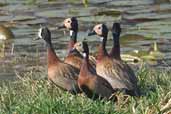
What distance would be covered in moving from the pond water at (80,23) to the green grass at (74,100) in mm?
1685

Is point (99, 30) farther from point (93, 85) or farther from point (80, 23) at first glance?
point (80, 23)

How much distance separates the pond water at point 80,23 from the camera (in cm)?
1230

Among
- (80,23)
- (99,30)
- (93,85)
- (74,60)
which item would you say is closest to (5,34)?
(80,23)

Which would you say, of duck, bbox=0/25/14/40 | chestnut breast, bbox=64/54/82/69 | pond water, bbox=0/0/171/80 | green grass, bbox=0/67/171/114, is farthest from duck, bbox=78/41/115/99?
duck, bbox=0/25/14/40

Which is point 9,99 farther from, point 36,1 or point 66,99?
point 36,1

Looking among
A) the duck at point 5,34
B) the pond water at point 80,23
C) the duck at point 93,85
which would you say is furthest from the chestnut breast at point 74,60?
the duck at point 5,34

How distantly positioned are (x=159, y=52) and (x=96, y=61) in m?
2.31

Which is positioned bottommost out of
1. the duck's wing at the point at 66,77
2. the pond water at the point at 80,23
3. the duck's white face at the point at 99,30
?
the pond water at the point at 80,23

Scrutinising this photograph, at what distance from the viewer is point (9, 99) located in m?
8.82

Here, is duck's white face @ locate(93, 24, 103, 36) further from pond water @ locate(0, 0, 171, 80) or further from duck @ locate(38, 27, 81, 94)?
pond water @ locate(0, 0, 171, 80)

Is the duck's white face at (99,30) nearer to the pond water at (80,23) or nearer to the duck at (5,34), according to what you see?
the pond water at (80,23)

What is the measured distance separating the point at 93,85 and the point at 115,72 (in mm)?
511

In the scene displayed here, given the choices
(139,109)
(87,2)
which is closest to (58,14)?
(87,2)

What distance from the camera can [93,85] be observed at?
8.96 m
